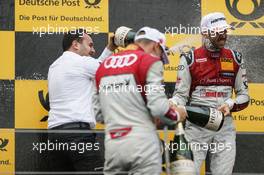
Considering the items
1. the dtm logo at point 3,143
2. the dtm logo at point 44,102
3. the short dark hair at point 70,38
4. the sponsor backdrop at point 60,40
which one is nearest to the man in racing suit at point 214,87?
the sponsor backdrop at point 60,40

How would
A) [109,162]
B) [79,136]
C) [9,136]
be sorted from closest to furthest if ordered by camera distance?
[109,162]
[79,136]
[9,136]

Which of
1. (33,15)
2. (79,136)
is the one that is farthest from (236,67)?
(33,15)

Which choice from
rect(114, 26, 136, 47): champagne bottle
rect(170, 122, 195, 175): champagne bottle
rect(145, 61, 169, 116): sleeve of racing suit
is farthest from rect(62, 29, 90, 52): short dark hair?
rect(145, 61, 169, 116): sleeve of racing suit

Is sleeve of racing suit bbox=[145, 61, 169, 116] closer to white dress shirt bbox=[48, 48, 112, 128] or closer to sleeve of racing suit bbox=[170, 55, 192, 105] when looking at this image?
white dress shirt bbox=[48, 48, 112, 128]

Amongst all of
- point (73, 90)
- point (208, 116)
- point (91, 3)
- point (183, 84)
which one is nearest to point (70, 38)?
point (73, 90)

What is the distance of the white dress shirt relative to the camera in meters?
5.62

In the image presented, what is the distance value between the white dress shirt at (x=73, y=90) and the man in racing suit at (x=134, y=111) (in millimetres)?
1112

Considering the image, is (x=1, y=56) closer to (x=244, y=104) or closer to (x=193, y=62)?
(x=193, y=62)

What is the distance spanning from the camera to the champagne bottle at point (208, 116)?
544cm

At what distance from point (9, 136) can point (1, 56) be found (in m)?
0.66

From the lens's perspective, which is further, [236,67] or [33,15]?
[33,15]

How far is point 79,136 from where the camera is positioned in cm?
555

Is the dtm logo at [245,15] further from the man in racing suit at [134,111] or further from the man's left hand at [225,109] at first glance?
the man in racing suit at [134,111]

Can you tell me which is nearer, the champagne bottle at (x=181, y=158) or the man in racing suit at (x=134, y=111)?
the man in racing suit at (x=134, y=111)
